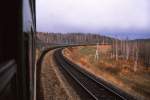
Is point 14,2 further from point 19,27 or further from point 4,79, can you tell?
point 4,79

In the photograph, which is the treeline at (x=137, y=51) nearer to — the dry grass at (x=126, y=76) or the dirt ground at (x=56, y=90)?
the dry grass at (x=126, y=76)

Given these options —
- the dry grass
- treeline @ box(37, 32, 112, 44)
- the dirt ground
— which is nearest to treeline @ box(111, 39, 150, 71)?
the dry grass

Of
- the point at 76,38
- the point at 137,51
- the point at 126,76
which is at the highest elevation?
the point at 137,51

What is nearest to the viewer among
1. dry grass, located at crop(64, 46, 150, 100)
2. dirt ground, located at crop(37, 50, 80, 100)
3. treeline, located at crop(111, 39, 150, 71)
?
dirt ground, located at crop(37, 50, 80, 100)

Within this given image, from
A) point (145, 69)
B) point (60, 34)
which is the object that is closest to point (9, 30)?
point (145, 69)

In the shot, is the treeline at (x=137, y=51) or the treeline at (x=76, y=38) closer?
the treeline at (x=137, y=51)

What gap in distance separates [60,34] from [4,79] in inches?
5727

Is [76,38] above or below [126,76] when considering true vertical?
below

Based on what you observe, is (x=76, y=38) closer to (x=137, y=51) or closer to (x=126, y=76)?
(x=137, y=51)

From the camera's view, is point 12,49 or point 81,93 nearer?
point 12,49

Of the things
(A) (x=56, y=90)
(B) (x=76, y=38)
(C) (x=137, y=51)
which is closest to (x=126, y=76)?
(A) (x=56, y=90)

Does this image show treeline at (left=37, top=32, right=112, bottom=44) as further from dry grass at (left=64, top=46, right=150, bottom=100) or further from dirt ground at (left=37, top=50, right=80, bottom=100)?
dirt ground at (left=37, top=50, right=80, bottom=100)

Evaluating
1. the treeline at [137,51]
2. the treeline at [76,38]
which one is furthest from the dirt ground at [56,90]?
the treeline at [76,38]

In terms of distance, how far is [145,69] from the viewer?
111ft
